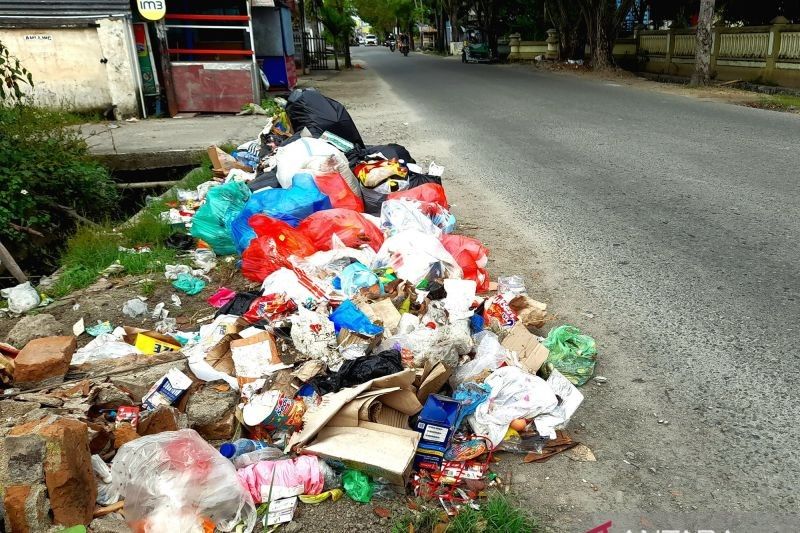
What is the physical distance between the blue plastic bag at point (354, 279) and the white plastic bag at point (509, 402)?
3.59ft

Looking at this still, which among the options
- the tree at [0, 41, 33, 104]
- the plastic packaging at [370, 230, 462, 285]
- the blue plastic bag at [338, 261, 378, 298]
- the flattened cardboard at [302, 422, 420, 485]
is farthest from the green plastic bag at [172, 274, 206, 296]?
the tree at [0, 41, 33, 104]

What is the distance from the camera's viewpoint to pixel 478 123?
10.5 m

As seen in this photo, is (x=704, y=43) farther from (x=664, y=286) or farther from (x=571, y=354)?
(x=571, y=354)

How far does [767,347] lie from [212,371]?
112 inches

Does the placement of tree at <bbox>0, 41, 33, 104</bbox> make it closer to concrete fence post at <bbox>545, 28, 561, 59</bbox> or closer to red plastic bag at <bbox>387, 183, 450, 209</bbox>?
red plastic bag at <bbox>387, 183, 450, 209</bbox>

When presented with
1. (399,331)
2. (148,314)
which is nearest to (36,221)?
(148,314)

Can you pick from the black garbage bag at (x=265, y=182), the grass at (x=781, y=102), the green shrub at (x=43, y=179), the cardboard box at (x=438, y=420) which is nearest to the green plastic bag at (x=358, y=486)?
the cardboard box at (x=438, y=420)

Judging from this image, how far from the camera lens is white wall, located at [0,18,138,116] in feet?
35.1

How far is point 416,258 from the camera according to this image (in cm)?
388

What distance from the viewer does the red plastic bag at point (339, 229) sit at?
4.17m

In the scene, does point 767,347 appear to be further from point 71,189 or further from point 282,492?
point 71,189

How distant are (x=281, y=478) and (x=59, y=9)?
11.5 m

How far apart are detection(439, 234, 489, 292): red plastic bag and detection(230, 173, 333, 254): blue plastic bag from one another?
1039mm

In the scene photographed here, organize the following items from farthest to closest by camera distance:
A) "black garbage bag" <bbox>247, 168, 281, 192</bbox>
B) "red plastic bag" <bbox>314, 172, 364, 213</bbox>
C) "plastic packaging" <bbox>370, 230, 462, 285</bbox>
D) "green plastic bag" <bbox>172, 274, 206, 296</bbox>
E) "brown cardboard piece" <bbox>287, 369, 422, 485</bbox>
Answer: "black garbage bag" <bbox>247, 168, 281, 192</bbox>
"red plastic bag" <bbox>314, 172, 364, 213</bbox>
"green plastic bag" <bbox>172, 274, 206, 296</bbox>
"plastic packaging" <bbox>370, 230, 462, 285</bbox>
"brown cardboard piece" <bbox>287, 369, 422, 485</bbox>
